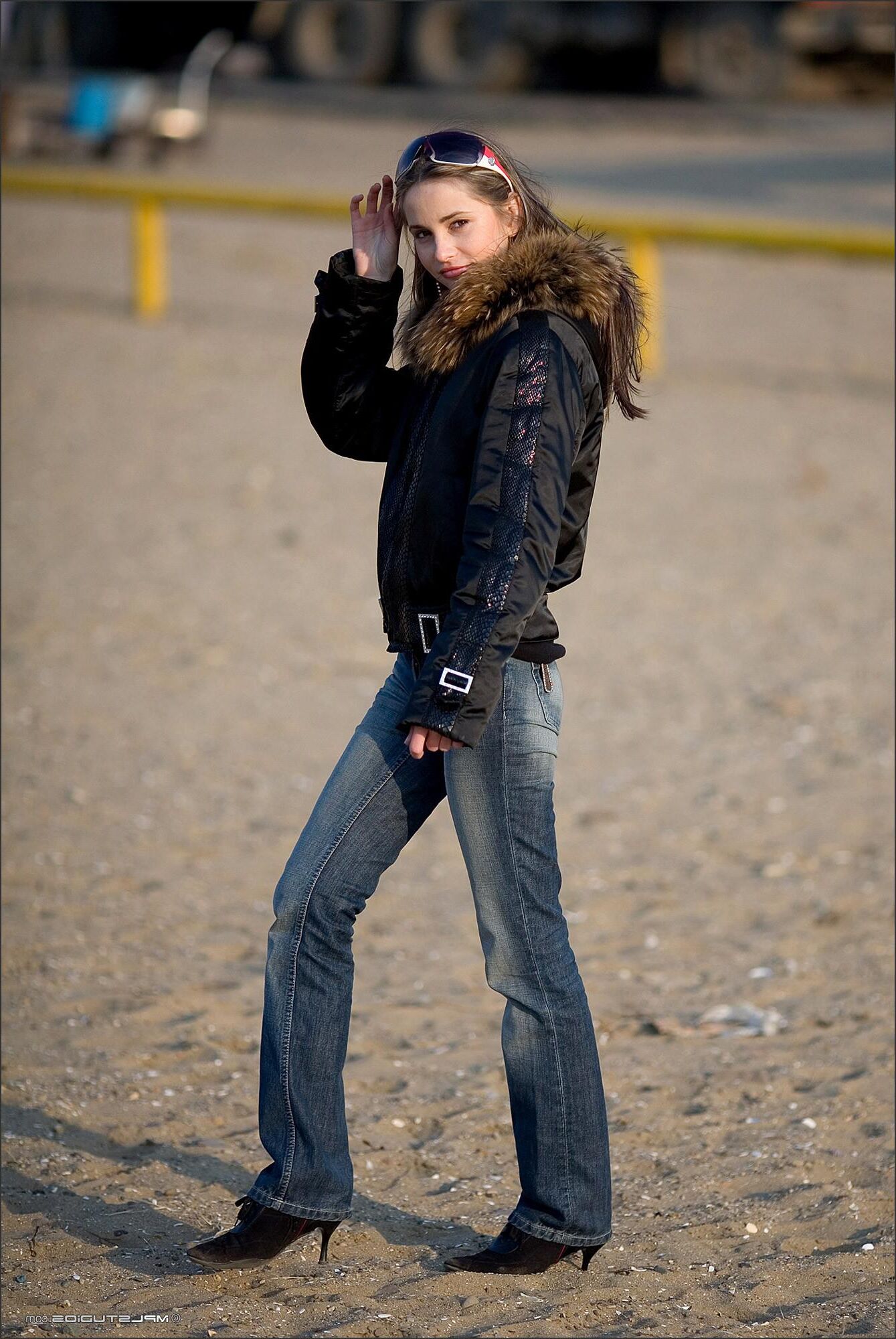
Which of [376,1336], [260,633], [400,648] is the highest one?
[400,648]

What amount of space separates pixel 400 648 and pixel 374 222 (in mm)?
681

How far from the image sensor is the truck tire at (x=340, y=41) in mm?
26234

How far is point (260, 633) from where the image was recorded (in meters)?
6.80

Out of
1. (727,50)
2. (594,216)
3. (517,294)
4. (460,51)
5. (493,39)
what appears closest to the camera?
(517,294)

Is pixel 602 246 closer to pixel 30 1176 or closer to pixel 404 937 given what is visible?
pixel 30 1176

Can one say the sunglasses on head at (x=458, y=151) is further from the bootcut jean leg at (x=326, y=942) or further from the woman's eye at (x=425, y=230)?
the bootcut jean leg at (x=326, y=942)

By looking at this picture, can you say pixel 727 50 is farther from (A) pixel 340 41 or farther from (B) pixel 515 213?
(B) pixel 515 213

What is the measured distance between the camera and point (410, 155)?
8.25ft

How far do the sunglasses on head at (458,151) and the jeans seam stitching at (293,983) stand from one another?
0.92m

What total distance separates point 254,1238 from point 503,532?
4.08 ft

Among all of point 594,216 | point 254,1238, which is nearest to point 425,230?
point 254,1238

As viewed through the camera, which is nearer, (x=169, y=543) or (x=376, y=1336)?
(x=376, y=1336)

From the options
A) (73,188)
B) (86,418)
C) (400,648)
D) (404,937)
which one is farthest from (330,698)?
(73,188)

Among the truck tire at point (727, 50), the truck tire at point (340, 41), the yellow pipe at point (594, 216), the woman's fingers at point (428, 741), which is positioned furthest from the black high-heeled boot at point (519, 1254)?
the truck tire at point (340, 41)
